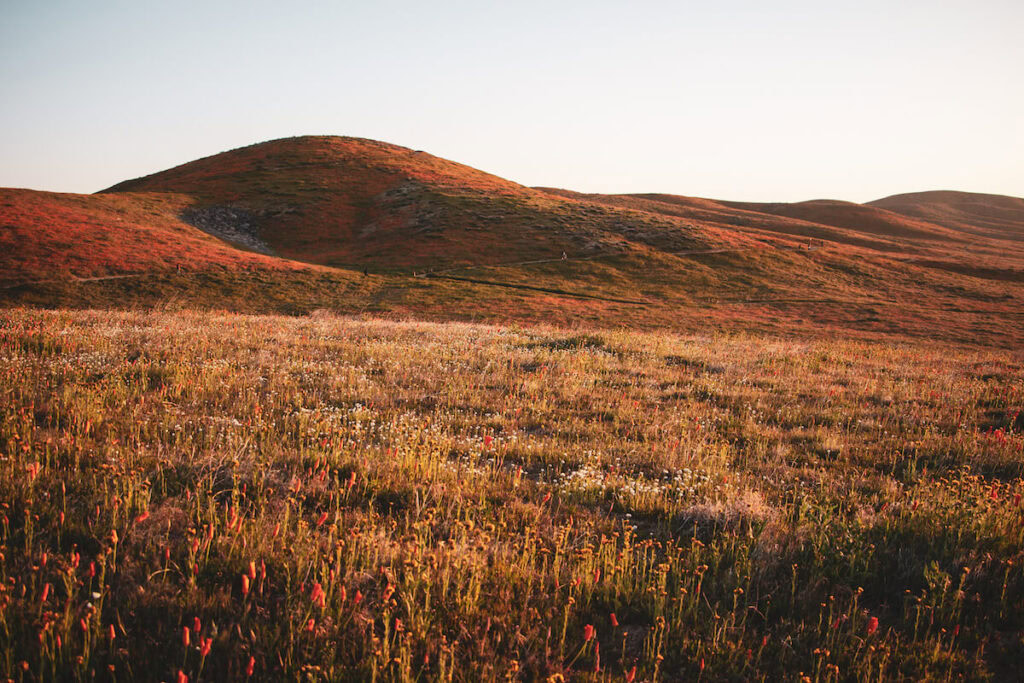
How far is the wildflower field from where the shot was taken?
111 inches

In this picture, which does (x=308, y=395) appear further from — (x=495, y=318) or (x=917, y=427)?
(x=495, y=318)

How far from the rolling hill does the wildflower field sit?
26.4 metres

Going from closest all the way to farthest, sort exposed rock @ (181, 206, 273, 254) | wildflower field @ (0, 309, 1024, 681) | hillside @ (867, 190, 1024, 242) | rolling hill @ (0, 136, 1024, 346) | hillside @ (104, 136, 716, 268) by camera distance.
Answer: wildflower field @ (0, 309, 1024, 681)
rolling hill @ (0, 136, 1024, 346)
hillside @ (104, 136, 716, 268)
exposed rock @ (181, 206, 273, 254)
hillside @ (867, 190, 1024, 242)

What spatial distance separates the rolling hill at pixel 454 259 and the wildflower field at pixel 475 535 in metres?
26.4

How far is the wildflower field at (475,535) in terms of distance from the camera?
283 cm

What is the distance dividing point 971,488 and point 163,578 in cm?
712

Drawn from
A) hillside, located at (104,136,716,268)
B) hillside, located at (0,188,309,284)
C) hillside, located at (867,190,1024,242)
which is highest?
hillside, located at (867,190,1024,242)

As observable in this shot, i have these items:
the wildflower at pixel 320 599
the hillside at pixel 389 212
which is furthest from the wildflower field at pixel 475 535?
the hillside at pixel 389 212

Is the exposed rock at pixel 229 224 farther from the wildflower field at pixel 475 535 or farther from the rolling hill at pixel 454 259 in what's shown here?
the wildflower field at pixel 475 535

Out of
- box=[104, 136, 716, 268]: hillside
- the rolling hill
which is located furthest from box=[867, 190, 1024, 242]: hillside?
box=[104, 136, 716, 268]: hillside

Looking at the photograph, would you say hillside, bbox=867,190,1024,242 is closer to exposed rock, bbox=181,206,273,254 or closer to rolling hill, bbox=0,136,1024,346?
rolling hill, bbox=0,136,1024,346

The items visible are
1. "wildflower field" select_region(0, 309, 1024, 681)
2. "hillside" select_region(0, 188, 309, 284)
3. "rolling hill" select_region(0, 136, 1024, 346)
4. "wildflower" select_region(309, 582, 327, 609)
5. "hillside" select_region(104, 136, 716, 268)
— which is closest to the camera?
"wildflower" select_region(309, 582, 327, 609)

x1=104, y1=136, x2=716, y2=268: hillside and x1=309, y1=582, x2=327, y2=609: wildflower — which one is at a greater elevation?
x1=104, y1=136, x2=716, y2=268: hillside

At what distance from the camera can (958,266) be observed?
198 feet
